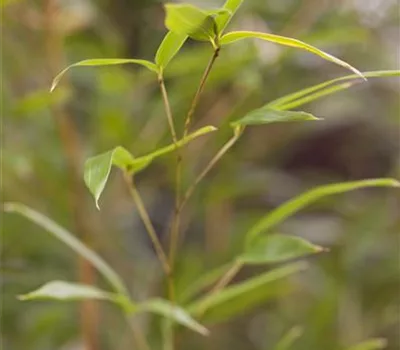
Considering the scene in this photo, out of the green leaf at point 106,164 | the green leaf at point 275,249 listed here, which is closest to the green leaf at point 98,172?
the green leaf at point 106,164

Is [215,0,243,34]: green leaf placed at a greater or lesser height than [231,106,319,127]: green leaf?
greater

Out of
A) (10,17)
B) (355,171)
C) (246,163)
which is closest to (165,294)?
(246,163)

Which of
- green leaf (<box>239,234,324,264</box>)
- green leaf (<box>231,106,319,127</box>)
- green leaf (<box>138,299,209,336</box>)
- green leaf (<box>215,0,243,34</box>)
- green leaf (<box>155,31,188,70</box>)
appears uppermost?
green leaf (<box>215,0,243,34</box>)

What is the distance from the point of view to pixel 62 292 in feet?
1.39

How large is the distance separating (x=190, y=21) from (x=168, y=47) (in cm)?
3

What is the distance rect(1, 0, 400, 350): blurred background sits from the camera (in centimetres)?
63

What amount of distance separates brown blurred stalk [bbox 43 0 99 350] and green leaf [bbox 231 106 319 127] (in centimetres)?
29

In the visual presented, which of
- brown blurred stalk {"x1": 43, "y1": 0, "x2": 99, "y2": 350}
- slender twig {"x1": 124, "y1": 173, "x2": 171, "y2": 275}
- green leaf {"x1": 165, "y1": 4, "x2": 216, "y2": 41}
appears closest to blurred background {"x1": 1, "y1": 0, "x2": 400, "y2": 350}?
brown blurred stalk {"x1": 43, "y1": 0, "x2": 99, "y2": 350}

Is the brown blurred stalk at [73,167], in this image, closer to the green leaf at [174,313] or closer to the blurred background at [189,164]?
the blurred background at [189,164]

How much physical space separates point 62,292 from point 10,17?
0.32 metres

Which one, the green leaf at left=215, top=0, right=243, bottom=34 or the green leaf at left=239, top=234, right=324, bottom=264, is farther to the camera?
the green leaf at left=239, top=234, right=324, bottom=264

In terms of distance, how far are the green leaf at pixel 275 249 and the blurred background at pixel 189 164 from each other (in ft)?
0.58

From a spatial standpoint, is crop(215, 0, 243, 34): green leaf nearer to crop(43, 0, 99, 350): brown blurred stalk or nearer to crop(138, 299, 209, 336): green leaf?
crop(138, 299, 209, 336): green leaf

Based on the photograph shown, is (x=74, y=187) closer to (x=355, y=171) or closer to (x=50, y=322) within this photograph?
(x=50, y=322)
